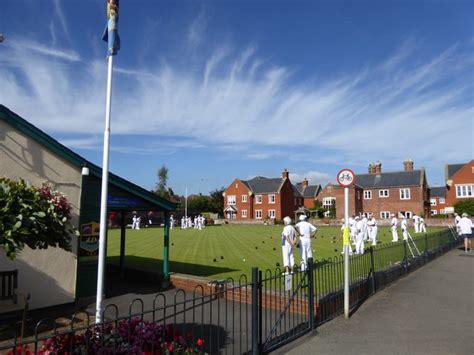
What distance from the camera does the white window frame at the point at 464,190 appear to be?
2420 inches

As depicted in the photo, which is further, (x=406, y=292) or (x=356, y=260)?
(x=406, y=292)

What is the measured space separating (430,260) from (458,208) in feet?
146

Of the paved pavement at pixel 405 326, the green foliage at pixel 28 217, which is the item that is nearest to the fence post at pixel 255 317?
the paved pavement at pixel 405 326

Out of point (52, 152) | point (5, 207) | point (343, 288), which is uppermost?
point (52, 152)

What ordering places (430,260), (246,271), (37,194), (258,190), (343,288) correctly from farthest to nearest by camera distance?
(258,190)
(430,260)
(246,271)
(343,288)
(37,194)

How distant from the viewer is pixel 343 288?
29.0 ft

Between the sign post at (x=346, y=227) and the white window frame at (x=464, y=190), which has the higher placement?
the white window frame at (x=464, y=190)

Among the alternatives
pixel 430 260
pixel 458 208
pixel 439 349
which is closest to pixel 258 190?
pixel 458 208

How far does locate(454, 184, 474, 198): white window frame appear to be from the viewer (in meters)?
61.5

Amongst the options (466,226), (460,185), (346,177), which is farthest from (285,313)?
(460,185)

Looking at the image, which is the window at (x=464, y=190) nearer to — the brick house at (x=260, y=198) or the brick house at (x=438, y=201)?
the brick house at (x=438, y=201)

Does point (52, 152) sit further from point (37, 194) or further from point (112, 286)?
point (112, 286)

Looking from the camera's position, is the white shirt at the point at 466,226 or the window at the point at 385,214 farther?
the window at the point at 385,214

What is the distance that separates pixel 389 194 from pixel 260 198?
75.0 ft
